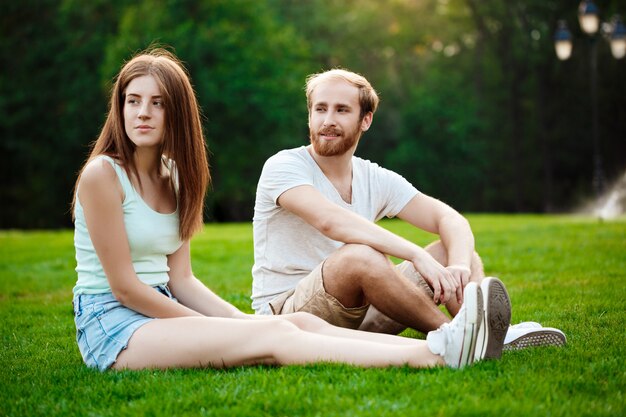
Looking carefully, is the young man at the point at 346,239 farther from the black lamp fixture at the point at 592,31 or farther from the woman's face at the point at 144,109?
the black lamp fixture at the point at 592,31

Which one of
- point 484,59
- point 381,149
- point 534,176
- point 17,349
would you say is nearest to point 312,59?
point 381,149

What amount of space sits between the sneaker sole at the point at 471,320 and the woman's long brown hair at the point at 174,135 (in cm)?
156

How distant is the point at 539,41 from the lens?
116 ft

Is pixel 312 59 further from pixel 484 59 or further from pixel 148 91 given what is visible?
pixel 148 91

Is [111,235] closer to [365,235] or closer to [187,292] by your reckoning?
[187,292]

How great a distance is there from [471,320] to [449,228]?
134 cm

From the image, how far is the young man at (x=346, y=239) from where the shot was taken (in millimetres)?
4129

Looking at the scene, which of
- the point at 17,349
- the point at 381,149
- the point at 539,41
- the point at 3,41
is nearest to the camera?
the point at 17,349

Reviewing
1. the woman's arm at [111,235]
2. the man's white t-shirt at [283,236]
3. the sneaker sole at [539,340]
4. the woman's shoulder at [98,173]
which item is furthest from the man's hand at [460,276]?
the woman's shoulder at [98,173]

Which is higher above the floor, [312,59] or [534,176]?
[312,59]

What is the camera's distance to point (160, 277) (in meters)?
4.15

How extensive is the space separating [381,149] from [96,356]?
1364 inches

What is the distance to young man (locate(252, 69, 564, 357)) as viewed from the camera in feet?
13.5

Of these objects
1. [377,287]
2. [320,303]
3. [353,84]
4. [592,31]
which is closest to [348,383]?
[377,287]
